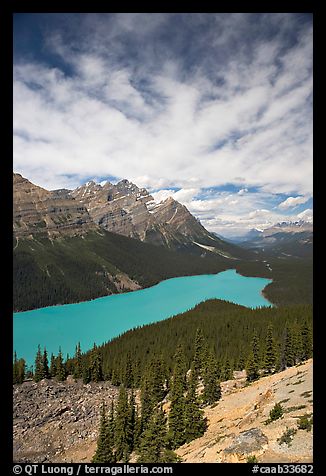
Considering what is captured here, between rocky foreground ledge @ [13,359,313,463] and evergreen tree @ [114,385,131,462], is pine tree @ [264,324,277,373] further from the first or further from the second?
evergreen tree @ [114,385,131,462]

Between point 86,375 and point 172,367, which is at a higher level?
point 172,367

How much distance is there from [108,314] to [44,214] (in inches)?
3836

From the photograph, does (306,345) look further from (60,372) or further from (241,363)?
(60,372)

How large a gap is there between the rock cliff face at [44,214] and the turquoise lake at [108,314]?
198 ft

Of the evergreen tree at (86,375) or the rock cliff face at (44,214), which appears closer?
the evergreen tree at (86,375)

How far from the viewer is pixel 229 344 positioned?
37.4m

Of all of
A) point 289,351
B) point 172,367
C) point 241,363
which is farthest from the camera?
point 172,367

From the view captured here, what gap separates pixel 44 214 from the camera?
152625mm

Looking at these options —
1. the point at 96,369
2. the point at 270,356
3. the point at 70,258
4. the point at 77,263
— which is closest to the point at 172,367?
the point at 96,369

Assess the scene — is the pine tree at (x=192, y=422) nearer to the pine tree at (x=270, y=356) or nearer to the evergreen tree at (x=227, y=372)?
the evergreen tree at (x=227, y=372)

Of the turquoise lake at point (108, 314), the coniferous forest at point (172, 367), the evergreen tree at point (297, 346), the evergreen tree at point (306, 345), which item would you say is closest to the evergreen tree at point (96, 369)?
the coniferous forest at point (172, 367)

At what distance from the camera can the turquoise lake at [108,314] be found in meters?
54.6

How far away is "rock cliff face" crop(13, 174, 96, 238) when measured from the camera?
5497 inches

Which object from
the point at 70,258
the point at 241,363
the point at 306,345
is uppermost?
the point at 70,258
